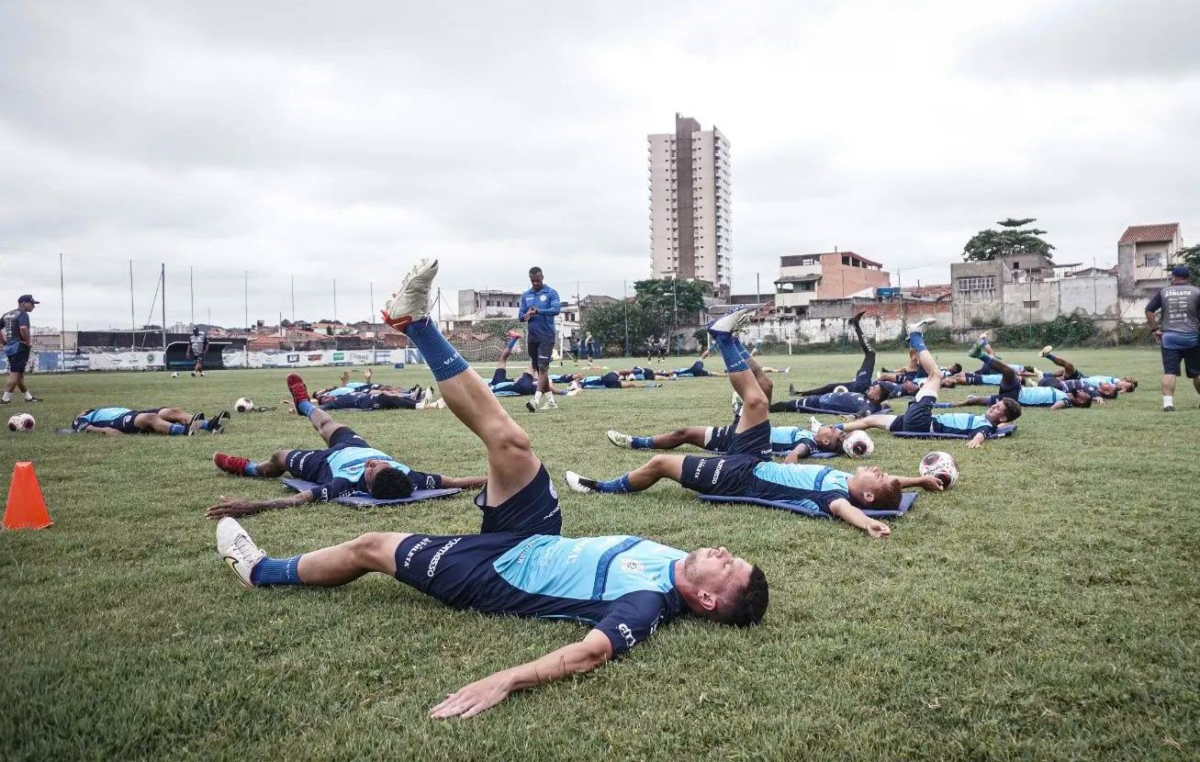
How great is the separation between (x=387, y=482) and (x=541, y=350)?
9.46 meters

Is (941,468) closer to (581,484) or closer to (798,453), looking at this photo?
(798,453)

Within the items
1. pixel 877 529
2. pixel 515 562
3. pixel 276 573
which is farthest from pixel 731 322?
pixel 276 573

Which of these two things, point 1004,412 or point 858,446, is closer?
point 858,446

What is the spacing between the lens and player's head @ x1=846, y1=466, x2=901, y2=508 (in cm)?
602

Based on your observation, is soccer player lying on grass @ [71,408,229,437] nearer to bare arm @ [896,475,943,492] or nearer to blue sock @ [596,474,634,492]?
blue sock @ [596,474,634,492]

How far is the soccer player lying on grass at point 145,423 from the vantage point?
11.2 m

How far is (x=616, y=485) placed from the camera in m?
7.14

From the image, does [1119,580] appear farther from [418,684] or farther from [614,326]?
[614,326]

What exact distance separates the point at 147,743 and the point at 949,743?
296 centimetres

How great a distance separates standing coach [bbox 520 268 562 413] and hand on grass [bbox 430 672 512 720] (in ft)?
39.6

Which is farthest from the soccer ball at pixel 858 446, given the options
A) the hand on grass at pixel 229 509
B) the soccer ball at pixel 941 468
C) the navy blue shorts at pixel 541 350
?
the navy blue shorts at pixel 541 350

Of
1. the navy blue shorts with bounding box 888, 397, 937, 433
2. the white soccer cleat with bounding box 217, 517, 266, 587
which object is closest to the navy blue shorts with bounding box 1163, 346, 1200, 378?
the navy blue shorts with bounding box 888, 397, 937, 433

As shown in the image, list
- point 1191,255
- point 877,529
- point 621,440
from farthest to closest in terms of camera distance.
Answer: point 1191,255 < point 621,440 < point 877,529

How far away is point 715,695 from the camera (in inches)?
123
